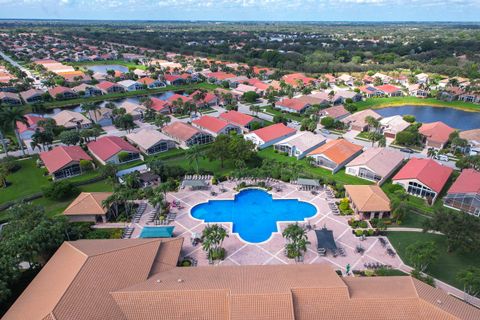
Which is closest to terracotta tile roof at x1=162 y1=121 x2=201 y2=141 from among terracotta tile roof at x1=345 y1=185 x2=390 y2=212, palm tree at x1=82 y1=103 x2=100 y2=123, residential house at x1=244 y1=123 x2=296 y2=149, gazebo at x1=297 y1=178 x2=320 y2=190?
residential house at x1=244 y1=123 x2=296 y2=149

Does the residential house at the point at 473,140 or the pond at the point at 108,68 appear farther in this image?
the pond at the point at 108,68

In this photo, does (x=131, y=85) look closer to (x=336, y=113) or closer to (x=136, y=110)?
(x=136, y=110)

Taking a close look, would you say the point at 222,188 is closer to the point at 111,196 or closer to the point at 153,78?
the point at 111,196

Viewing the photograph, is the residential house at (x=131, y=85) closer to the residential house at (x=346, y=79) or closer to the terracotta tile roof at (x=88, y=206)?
the residential house at (x=346, y=79)

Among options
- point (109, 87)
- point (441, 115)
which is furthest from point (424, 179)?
point (109, 87)

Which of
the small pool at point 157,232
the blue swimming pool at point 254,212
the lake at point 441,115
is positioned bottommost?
the lake at point 441,115

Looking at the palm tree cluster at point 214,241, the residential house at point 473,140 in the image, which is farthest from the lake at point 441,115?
the palm tree cluster at point 214,241

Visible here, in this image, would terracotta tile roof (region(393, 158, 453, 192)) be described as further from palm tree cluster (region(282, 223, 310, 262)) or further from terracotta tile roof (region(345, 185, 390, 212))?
palm tree cluster (region(282, 223, 310, 262))
